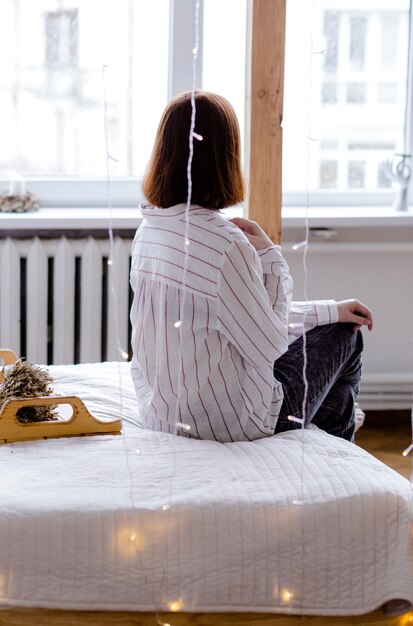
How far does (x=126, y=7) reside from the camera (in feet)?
9.96

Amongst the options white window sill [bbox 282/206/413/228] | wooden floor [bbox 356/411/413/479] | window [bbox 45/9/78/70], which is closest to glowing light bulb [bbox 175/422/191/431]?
wooden floor [bbox 356/411/413/479]

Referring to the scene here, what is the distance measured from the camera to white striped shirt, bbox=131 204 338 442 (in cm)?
174

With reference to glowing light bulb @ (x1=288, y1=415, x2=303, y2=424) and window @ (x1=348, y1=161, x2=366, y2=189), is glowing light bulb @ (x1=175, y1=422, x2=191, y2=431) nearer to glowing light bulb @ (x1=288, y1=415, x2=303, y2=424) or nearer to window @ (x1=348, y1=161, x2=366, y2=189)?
glowing light bulb @ (x1=288, y1=415, x2=303, y2=424)

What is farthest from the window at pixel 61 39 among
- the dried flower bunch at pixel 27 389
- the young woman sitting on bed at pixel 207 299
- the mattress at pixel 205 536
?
the mattress at pixel 205 536

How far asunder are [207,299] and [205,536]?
0.43 m

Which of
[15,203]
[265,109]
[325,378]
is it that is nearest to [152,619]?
[325,378]

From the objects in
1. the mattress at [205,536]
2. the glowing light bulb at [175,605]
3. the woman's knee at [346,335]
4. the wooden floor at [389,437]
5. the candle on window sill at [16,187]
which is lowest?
the wooden floor at [389,437]

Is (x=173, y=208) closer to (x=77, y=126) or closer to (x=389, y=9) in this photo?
(x=77, y=126)

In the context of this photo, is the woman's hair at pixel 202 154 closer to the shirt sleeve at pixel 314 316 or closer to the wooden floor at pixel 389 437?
→ the shirt sleeve at pixel 314 316

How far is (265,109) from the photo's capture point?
241cm

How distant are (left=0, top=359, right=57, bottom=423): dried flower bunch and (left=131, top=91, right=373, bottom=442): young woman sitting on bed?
0.19m

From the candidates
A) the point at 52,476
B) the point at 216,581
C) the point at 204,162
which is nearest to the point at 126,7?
the point at 204,162

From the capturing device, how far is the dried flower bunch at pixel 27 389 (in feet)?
5.98

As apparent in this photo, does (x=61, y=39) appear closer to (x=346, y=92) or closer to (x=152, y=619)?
(x=346, y=92)
